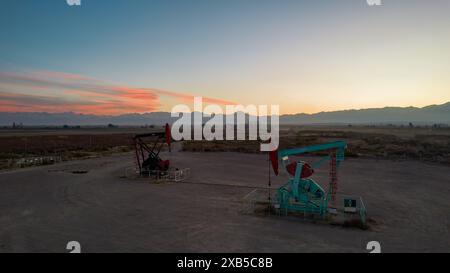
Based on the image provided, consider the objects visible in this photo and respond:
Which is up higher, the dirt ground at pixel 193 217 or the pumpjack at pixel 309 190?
the pumpjack at pixel 309 190

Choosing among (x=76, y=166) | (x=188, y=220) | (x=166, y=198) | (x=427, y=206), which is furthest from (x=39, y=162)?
(x=427, y=206)

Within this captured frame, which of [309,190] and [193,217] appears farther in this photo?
[309,190]

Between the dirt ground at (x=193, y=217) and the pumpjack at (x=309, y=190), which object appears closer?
the dirt ground at (x=193, y=217)

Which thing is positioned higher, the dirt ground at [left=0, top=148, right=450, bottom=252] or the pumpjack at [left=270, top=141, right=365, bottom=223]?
the pumpjack at [left=270, top=141, right=365, bottom=223]

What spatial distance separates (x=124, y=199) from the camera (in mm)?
→ 13633

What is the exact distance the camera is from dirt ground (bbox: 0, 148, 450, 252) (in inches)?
328

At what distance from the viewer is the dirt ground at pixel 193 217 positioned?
834 centimetres

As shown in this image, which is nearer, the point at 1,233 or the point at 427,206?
the point at 1,233

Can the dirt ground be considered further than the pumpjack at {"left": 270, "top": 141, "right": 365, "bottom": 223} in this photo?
No

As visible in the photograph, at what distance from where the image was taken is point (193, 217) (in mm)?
10859
